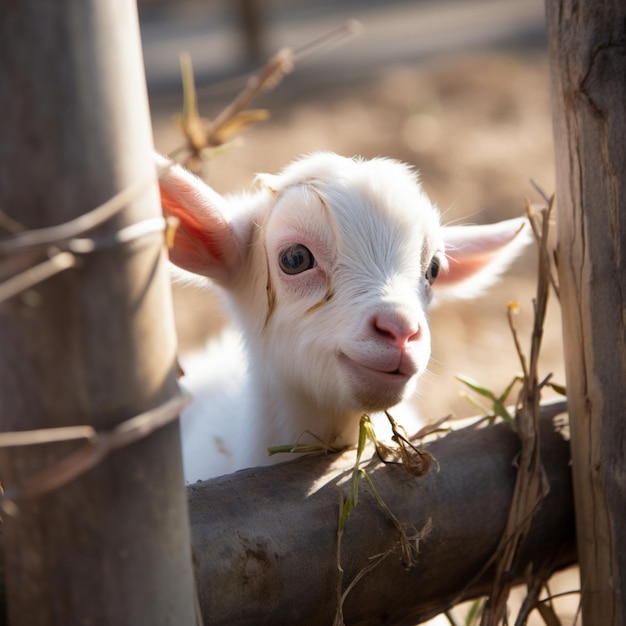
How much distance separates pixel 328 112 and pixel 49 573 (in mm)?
9344

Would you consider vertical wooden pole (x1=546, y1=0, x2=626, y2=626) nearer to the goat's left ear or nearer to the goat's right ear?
the goat's left ear

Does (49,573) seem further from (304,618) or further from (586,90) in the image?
(586,90)

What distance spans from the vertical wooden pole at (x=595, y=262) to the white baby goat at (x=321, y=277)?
400 millimetres

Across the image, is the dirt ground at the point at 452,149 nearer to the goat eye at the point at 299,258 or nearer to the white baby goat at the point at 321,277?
the white baby goat at the point at 321,277

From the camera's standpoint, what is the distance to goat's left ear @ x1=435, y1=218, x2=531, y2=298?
3.17 m

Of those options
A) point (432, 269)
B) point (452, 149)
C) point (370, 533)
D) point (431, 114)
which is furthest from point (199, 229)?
point (431, 114)

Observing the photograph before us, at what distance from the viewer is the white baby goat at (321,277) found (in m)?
2.47

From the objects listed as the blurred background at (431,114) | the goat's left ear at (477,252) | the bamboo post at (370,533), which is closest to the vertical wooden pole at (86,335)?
the bamboo post at (370,533)

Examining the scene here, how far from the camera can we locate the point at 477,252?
3.18 meters

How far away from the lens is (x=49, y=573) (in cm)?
159

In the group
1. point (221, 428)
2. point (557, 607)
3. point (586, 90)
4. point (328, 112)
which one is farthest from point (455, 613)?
point (328, 112)

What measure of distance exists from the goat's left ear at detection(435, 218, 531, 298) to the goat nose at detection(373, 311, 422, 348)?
2.43 feet

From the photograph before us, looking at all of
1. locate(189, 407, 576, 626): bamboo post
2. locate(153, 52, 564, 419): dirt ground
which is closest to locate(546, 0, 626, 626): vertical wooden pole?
locate(189, 407, 576, 626): bamboo post

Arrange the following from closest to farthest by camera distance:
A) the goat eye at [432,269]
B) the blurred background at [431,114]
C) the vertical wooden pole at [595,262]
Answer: the vertical wooden pole at [595,262] → the goat eye at [432,269] → the blurred background at [431,114]
